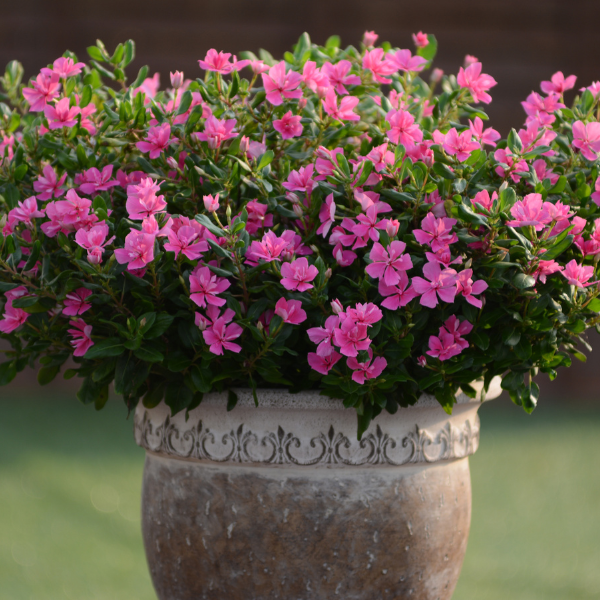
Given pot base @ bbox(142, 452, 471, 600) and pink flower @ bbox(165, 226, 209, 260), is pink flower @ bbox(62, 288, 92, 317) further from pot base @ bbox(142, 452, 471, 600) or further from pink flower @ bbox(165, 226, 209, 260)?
pot base @ bbox(142, 452, 471, 600)

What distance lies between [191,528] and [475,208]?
0.79m

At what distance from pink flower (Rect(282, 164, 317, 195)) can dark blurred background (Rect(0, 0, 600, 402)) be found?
10.8 feet

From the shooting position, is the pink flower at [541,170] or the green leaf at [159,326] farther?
the pink flower at [541,170]

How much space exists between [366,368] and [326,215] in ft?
0.88

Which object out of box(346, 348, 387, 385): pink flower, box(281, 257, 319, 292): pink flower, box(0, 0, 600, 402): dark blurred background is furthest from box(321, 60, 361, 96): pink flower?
box(0, 0, 600, 402): dark blurred background

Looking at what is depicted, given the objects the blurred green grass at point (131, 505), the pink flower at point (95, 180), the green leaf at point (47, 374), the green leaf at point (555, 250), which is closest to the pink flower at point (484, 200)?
the green leaf at point (555, 250)

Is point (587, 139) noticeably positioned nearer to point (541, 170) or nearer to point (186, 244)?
point (541, 170)

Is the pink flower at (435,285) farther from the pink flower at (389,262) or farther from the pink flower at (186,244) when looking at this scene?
the pink flower at (186,244)

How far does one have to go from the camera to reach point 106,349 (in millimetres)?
1122

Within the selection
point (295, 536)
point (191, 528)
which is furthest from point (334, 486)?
point (191, 528)

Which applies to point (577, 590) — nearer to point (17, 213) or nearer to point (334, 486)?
point (334, 486)

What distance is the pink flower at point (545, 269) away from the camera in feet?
3.69

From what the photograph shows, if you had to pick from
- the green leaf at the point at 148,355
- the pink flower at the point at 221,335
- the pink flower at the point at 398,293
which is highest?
the pink flower at the point at 398,293

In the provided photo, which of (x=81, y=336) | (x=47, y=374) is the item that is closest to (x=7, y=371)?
(x=47, y=374)
